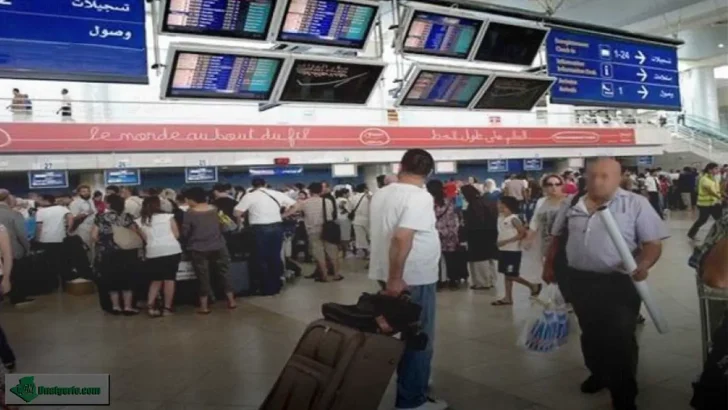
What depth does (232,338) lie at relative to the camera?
5.11 meters

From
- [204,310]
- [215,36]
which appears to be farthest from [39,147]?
[215,36]

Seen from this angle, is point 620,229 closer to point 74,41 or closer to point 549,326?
point 549,326

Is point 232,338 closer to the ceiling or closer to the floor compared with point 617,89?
closer to the floor

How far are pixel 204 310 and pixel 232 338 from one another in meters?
1.31

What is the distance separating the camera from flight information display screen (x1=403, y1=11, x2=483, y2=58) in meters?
4.67

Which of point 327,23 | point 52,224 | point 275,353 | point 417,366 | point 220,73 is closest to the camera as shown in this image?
point 417,366

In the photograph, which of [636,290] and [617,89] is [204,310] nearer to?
[636,290]

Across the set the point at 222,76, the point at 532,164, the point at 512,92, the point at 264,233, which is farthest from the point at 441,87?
the point at 532,164

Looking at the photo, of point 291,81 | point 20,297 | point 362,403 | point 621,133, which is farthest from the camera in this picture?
point 621,133

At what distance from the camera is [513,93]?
5637 millimetres

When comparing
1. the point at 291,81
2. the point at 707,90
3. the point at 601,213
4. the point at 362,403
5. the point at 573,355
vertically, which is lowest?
the point at 573,355

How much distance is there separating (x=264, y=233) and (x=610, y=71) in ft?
14.1

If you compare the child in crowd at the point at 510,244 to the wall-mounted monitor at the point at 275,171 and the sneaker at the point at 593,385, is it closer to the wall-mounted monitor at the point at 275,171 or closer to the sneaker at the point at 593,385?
the sneaker at the point at 593,385

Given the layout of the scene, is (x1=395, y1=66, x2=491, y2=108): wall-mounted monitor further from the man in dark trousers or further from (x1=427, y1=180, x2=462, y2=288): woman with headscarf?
the man in dark trousers
